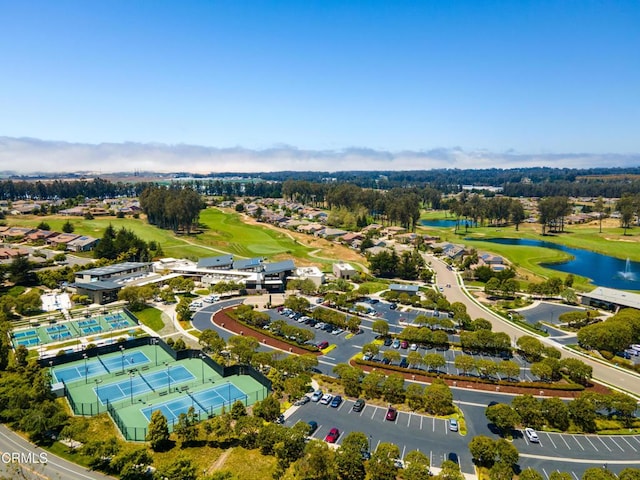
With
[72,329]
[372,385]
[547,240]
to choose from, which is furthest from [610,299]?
[72,329]

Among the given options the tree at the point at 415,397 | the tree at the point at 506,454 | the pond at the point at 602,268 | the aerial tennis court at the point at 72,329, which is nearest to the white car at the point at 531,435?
the tree at the point at 506,454

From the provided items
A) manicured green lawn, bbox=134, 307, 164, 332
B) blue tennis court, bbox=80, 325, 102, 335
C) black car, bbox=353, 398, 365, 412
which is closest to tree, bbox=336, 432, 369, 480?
black car, bbox=353, 398, 365, 412

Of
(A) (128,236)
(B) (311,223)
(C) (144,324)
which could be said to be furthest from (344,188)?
(C) (144,324)

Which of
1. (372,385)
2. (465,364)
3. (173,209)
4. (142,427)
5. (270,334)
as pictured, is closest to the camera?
(142,427)

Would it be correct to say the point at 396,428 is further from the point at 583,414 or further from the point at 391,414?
the point at 583,414

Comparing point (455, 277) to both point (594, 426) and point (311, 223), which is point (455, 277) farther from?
point (311, 223)
